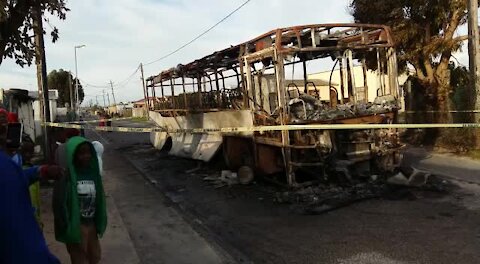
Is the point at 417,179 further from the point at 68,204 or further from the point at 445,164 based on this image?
the point at 68,204

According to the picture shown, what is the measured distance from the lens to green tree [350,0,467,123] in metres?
14.7

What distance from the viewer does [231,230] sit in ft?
23.2

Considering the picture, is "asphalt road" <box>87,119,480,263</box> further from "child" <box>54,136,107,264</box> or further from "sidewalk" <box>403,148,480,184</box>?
"child" <box>54,136,107,264</box>

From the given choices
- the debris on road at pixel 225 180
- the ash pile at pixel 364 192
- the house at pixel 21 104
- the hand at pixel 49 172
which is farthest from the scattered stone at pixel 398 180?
the house at pixel 21 104

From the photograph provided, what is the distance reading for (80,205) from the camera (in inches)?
177

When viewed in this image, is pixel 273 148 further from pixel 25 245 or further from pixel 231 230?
pixel 25 245

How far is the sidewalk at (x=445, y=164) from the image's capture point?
10.1 m

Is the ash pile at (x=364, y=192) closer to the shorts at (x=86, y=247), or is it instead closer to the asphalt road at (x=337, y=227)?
the asphalt road at (x=337, y=227)

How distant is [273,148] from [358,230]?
11.5 feet

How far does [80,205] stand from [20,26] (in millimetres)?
4496

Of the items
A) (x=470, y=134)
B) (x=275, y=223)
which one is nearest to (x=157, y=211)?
(x=275, y=223)

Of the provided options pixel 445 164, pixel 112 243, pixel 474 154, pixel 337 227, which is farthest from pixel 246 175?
pixel 474 154

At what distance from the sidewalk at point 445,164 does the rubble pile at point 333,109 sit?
1967 millimetres

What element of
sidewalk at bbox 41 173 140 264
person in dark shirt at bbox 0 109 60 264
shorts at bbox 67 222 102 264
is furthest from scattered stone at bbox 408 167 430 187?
person in dark shirt at bbox 0 109 60 264
